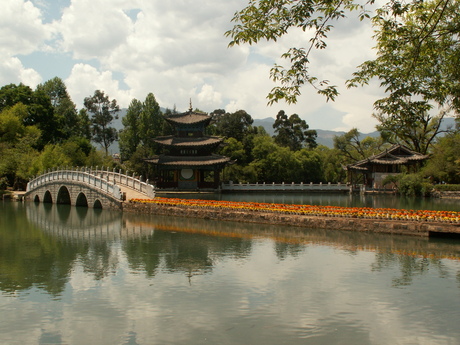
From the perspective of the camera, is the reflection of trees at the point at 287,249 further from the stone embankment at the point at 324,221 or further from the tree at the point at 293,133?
the tree at the point at 293,133

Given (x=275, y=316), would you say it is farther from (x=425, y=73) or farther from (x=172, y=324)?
(x=425, y=73)

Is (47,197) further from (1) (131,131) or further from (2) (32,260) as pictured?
(1) (131,131)

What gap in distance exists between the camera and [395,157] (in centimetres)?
5103

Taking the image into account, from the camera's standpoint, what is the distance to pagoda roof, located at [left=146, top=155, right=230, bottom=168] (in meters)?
47.6

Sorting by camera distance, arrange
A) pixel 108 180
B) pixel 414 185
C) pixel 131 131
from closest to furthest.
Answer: pixel 108 180, pixel 414 185, pixel 131 131

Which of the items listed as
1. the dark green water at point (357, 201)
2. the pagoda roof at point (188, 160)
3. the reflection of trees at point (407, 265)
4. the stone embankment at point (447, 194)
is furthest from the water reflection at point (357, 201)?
the reflection of trees at point (407, 265)

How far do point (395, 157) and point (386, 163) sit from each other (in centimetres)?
152

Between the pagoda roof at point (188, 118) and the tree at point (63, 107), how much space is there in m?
17.7

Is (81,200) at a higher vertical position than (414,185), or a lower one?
lower

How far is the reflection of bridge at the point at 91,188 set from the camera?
29.4 metres

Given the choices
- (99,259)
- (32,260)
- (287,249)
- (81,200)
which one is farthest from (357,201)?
(32,260)

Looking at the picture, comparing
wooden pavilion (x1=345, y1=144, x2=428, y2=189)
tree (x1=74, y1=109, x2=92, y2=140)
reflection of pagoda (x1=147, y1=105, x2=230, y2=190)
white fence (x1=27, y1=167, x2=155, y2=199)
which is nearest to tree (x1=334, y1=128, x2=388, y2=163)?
wooden pavilion (x1=345, y1=144, x2=428, y2=189)

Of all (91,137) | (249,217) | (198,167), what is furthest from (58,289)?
(91,137)

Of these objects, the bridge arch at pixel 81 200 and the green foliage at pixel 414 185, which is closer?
the bridge arch at pixel 81 200
